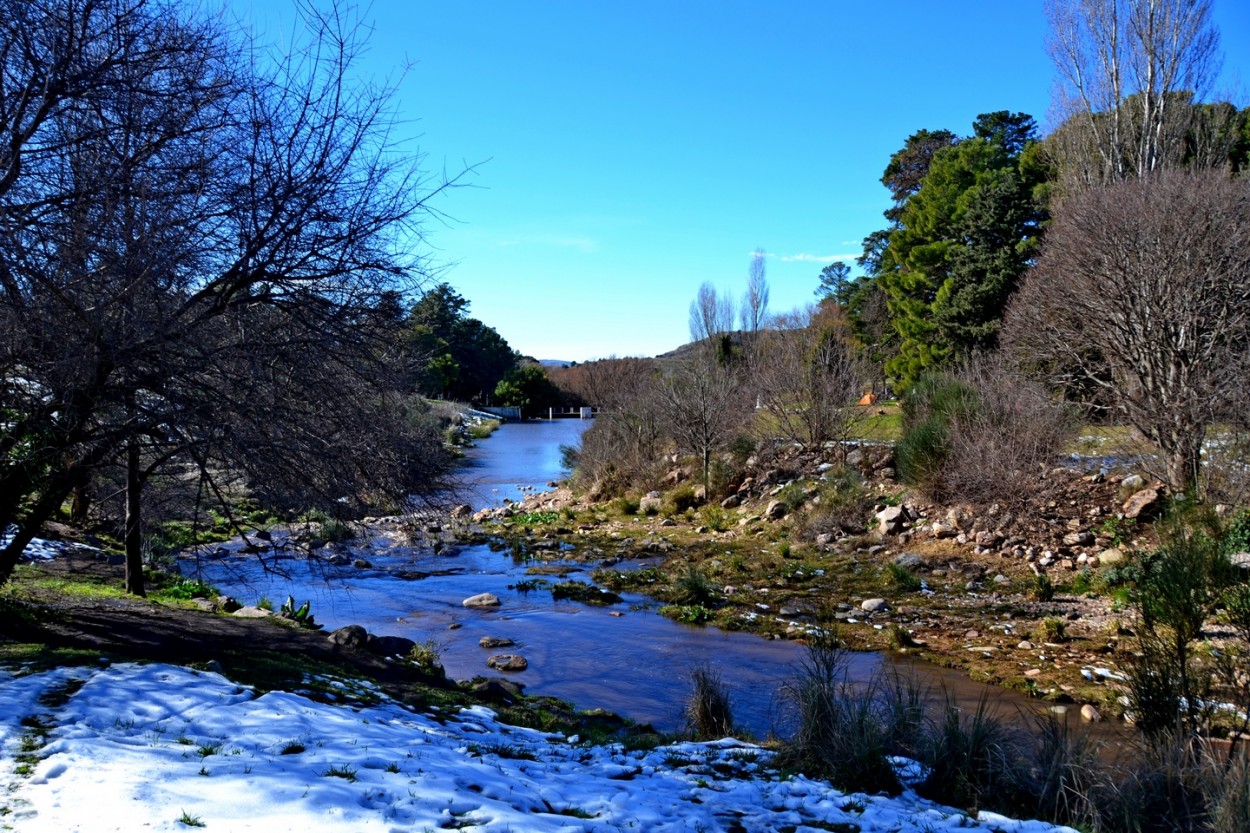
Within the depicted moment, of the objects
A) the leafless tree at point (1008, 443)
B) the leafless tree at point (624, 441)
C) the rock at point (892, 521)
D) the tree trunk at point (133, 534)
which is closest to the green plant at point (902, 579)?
the rock at point (892, 521)

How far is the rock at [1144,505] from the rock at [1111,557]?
952 millimetres

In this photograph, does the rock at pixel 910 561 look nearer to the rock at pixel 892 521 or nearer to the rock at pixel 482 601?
the rock at pixel 892 521

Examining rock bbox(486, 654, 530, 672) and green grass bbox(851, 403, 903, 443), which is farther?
green grass bbox(851, 403, 903, 443)

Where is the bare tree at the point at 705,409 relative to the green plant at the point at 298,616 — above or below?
above

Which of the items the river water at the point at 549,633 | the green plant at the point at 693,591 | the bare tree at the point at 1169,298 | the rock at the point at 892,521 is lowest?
the river water at the point at 549,633

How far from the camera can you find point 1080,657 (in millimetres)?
10008

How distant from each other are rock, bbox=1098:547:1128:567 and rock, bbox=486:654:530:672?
29.9 ft

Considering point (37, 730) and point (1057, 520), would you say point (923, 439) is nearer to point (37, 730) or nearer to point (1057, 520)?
point (1057, 520)

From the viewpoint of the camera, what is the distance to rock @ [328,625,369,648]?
9.27 meters

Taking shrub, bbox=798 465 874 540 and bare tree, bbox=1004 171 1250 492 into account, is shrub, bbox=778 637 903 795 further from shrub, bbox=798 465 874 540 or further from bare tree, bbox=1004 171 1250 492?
shrub, bbox=798 465 874 540

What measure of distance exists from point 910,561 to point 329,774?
41.3ft

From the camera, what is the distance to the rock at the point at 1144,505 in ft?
44.7

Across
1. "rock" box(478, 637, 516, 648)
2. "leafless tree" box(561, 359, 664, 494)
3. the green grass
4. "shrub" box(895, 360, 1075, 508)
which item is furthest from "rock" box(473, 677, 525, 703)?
"leafless tree" box(561, 359, 664, 494)

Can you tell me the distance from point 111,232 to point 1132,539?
47.3ft
